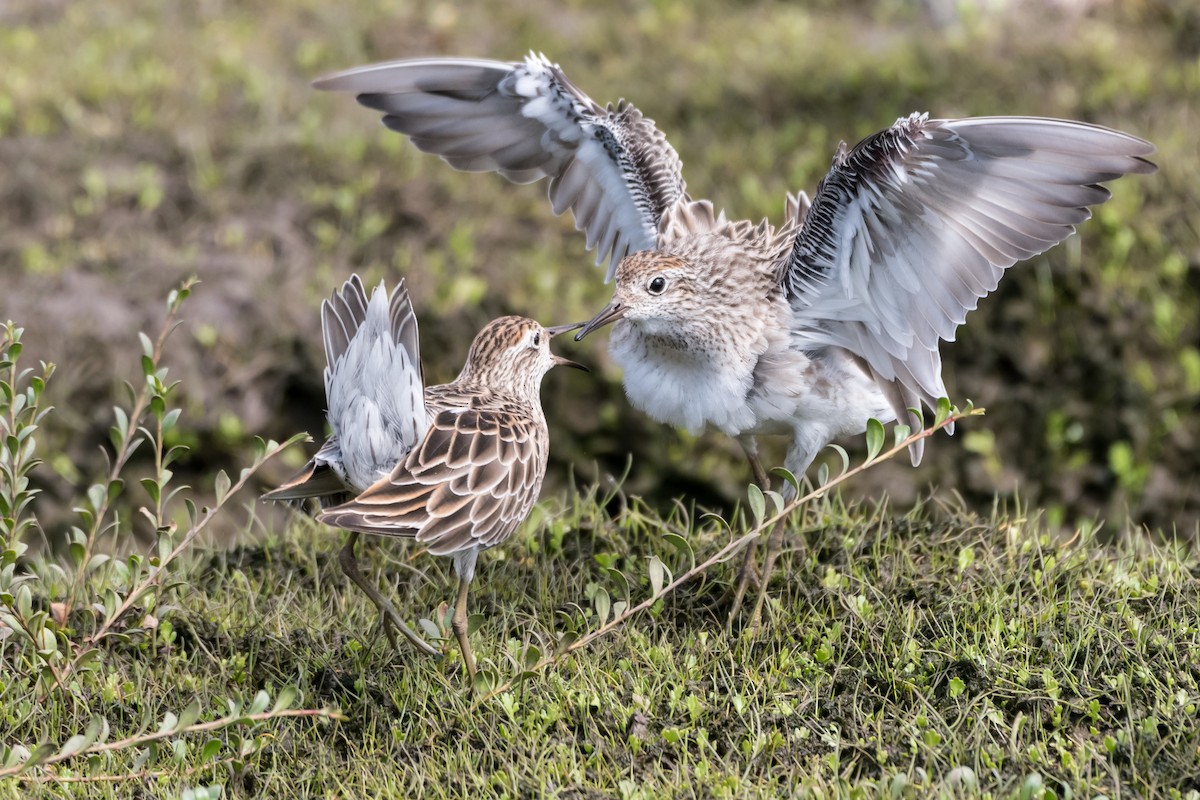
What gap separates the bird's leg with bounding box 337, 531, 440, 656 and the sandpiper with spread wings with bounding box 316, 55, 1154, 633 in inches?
48.9

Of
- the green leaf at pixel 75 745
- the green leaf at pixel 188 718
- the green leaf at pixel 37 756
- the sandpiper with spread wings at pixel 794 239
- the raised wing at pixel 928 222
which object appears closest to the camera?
the green leaf at pixel 37 756

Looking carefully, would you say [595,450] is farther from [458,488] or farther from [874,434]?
[874,434]

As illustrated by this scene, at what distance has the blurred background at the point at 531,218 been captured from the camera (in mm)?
8500

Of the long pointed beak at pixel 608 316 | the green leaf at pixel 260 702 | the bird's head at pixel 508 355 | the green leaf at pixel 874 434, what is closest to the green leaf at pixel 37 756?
the green leaf at pixel 260 702

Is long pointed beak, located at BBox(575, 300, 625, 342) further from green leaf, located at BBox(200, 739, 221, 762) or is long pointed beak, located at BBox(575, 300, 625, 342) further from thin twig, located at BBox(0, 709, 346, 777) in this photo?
green leaf, located at BBox(200, 739, 221, 762)

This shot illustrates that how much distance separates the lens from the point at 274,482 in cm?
824

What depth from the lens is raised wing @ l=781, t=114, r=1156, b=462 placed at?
5055mm

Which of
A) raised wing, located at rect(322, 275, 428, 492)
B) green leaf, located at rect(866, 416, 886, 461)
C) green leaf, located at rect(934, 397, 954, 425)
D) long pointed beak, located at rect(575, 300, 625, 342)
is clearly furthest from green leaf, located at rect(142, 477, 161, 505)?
green leaf, located at rect(934, 397, 954, 425)

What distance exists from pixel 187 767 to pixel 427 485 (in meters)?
1.26

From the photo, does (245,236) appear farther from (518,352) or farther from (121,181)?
(518,352)

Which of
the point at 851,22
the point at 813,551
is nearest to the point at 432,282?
the point at 813,551

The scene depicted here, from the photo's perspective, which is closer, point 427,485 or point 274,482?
point 427,485

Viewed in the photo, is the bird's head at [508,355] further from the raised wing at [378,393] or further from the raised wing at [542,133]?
the raised wing at [542,133]

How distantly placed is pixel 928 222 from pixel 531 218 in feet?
15.8
